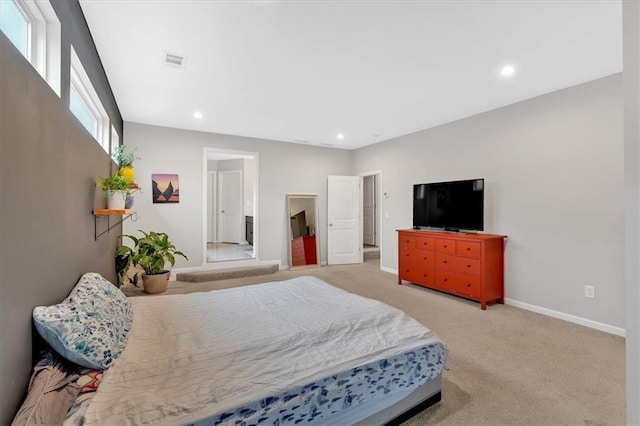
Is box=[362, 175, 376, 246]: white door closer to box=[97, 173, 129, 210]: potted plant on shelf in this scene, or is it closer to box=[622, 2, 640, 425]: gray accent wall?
box=[97, 173, 129, 210]: potted plant on shelf

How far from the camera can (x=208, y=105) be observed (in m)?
3.94

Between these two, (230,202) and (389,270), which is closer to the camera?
(389,270)

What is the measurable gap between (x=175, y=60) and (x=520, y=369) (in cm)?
395

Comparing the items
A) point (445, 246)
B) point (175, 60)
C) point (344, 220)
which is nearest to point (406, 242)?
point (445, 246)

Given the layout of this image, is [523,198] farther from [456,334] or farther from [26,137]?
[26,137]

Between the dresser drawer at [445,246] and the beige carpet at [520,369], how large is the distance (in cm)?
69

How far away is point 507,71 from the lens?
9.57 feet

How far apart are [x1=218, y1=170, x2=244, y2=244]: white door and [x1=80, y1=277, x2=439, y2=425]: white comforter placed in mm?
5995

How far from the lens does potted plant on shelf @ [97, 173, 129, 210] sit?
8.05 ft

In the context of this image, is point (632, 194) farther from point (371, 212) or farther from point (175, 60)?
point (371, 212)

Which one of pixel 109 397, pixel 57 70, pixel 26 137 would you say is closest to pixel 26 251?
pixel 26 137

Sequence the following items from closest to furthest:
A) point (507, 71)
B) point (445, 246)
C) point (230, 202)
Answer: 1. point (507, 71)
2. point (445, 246)
3. point (230, 202)

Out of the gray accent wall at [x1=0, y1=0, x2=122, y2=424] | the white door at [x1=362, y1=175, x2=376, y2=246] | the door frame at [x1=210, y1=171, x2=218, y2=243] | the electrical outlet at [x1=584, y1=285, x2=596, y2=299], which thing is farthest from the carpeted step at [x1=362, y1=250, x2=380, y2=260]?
the gray accent wall at [x1=0, y1=0, x2=122, y2=424]

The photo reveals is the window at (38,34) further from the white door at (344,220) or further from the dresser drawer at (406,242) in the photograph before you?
the white door at (344,220)
